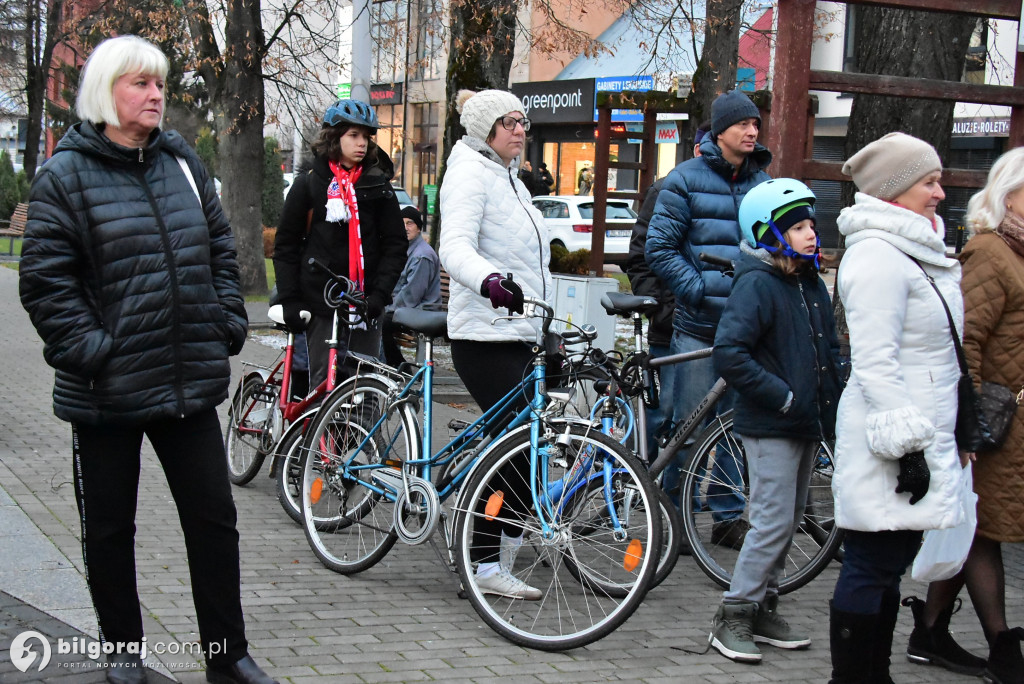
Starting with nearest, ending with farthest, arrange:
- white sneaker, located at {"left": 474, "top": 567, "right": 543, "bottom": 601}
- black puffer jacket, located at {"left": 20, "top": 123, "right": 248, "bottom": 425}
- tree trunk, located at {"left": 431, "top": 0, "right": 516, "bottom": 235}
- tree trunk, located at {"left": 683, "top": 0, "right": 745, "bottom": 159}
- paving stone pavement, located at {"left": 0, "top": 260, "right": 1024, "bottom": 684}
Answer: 1. black puffer jacket, located at {"left": 20, "top": 123, "right": 248, "bottom": 425}
2. paving stone pavement, located at {"left": 0, "top": 260, "right": 1024, "bottom": 684}
3. white sneaker, located at {"left": 474, "top": 567, "right": 543, "bottom": 601}
4. tree trunk, located at {"left": 431, "top": 0, "right": 516, "bottom": 235}
5. tree trunk, located at {"left": 683, "top": 0, "right": 745, "bottom": 159}

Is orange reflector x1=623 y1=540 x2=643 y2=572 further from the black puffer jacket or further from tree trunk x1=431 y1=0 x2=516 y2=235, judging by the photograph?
tree trunk x1=431 y1=0 x2=516 y2=235

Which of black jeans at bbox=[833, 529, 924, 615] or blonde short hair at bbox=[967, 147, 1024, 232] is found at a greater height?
blonde short hair at bbox=[967, 147, 1024, 232]

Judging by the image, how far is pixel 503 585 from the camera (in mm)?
4992

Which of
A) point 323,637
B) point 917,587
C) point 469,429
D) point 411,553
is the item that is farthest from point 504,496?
point 917,587

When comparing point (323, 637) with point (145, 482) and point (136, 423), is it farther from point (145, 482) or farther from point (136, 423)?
point (145, 482)

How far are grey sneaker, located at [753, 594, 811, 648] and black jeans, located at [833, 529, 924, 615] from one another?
0.84m

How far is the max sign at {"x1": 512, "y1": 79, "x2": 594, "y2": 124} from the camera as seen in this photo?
38.2 m

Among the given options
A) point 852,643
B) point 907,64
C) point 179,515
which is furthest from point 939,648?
point 907,64

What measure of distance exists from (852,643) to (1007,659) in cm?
80

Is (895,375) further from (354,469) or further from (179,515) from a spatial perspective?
(354,469)

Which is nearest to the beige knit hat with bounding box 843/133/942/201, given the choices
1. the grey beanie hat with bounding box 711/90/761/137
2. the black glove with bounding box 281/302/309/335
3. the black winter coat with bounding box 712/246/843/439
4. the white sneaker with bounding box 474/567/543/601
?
the black winter coat with bounding box 712/246/843/439

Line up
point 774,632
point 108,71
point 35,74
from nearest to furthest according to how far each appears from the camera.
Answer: point 108,71 → point 774,632 → point 35,74

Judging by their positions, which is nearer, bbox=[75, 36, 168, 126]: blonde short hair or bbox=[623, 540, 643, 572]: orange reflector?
bbox=[75, 36, 168, 126]: blonde short hair

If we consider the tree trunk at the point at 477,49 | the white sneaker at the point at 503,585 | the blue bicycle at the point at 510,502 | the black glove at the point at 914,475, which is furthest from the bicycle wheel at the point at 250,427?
the tree trunk at the point at 477,49
